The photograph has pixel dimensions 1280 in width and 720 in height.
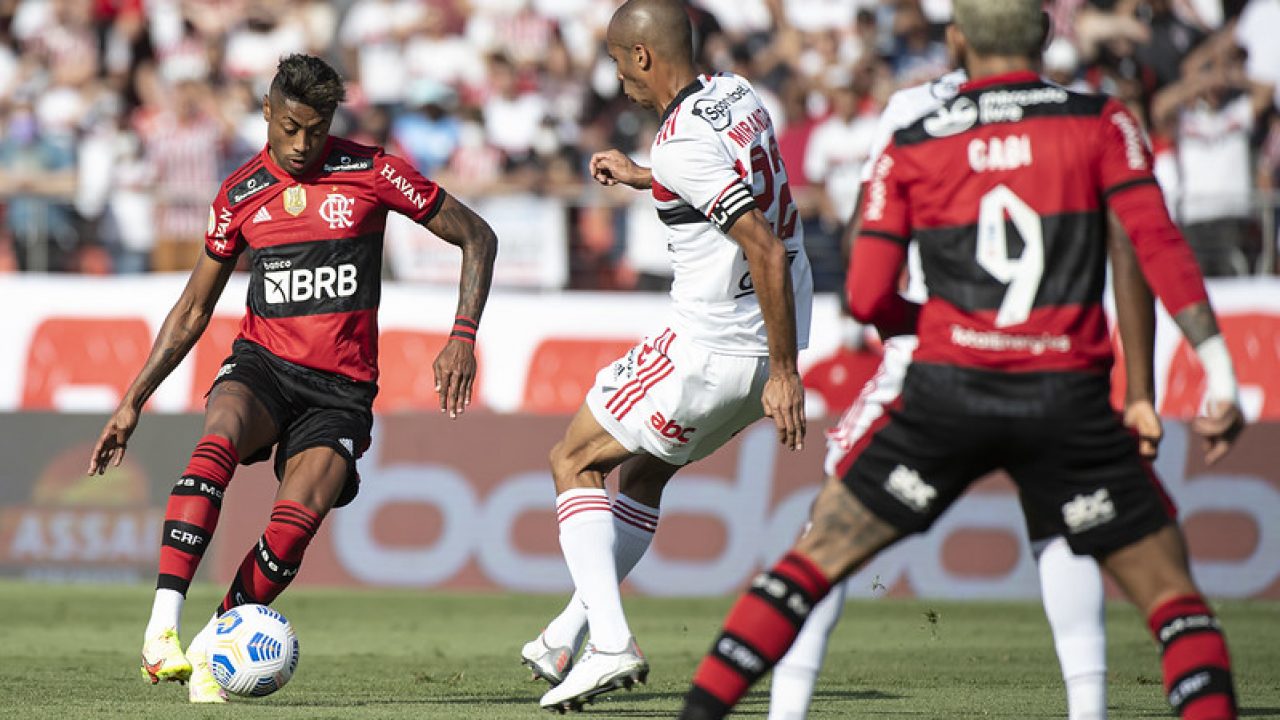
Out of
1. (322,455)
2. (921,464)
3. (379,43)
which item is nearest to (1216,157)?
(379,43)

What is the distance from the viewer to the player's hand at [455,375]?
26.1 ft

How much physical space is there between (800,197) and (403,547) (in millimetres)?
4642

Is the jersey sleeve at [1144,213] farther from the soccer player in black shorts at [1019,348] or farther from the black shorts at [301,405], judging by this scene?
the black shorts at [301,405]

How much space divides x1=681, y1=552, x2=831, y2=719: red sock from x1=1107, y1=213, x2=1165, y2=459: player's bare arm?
3.18 feet

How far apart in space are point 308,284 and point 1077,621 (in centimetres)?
394

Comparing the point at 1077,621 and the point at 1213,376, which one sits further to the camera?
the point at 1077,621

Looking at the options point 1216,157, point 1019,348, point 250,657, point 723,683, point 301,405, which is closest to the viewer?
point 1019,348

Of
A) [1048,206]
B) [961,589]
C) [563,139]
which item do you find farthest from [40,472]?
[1048,206]

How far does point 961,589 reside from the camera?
45.7ft

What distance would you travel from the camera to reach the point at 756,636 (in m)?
5.22

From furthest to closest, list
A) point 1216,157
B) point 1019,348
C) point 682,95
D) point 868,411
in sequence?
point 1216,157, point 682,95, point 868,411, point 1019,348

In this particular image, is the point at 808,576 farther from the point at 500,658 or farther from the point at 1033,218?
the point at 500,658

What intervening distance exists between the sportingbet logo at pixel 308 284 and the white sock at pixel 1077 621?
11.8ft

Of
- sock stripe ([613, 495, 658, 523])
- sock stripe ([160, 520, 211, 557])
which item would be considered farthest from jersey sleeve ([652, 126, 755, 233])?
sock stripe ([160, 520, 211, 557])
